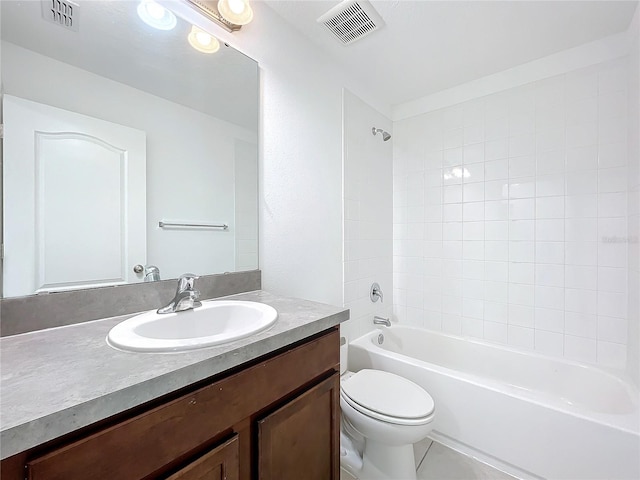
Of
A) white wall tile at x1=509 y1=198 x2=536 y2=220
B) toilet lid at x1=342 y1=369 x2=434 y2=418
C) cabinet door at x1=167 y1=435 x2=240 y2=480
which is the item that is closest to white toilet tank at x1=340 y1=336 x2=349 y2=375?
toilet lid at x1=342 y1=369 x2=434 y2=418

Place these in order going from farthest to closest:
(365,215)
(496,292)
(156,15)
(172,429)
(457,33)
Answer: (365,215)
(496,292)
(457,33)
(156,15)
(172,429)

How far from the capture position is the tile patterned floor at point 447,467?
140 centimetres

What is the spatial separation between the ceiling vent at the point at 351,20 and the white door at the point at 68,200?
1127mm

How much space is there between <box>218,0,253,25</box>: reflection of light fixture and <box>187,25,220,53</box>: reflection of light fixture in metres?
0.11

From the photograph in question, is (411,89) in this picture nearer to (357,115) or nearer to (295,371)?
(357,115)

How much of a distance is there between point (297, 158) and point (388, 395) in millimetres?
1317

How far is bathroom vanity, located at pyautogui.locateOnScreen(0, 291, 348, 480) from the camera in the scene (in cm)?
43

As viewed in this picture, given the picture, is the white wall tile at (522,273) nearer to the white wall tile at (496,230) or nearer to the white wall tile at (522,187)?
the white wall tile at (496,230)

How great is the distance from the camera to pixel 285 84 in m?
1.49

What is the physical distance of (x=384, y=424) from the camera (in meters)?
1.22

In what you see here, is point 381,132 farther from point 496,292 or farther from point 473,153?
point 496,292

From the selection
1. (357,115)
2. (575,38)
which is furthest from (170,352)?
(575,38)

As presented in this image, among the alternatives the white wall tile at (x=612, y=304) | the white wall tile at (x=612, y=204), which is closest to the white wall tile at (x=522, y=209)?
the white wall tile at (x=612, y=204)

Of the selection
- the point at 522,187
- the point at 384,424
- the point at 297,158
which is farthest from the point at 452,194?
the point at 384,424
